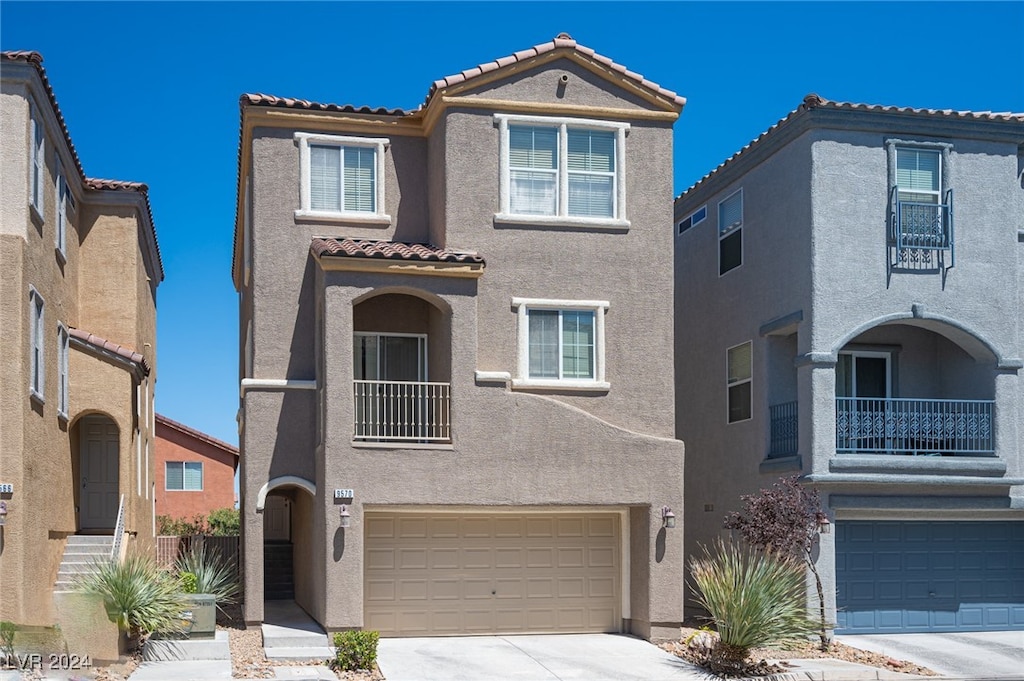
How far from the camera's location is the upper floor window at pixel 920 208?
2342cm

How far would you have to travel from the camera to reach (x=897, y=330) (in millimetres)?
25078

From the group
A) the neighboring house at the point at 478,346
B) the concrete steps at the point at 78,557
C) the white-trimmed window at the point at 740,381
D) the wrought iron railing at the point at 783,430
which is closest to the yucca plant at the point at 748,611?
the neighboring house at the point at 478,346

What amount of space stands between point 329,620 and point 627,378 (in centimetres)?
708

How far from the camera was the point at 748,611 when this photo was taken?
1902 cm

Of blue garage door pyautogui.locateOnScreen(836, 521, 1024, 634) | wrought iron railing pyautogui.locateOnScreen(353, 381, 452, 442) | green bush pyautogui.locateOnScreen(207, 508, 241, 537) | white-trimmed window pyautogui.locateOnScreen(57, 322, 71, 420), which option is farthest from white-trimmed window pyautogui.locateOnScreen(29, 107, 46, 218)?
green bush pyautogui.locateOnScreen(207, 508, 241, 537)

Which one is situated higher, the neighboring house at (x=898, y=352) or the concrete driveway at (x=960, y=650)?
the neighboring house at (x=898, y=352)

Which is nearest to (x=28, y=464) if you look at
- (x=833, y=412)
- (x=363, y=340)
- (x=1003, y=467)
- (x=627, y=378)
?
(x=363, y=340)

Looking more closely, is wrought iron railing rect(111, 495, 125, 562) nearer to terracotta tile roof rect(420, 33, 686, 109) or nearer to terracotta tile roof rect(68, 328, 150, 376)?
terracotta tile roof rect(68, 328, 150, 376)

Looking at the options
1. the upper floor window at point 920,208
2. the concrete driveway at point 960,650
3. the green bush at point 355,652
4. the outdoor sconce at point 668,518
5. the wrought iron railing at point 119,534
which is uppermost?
the upper floor window at point 920,208

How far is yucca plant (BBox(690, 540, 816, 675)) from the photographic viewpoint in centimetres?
1905

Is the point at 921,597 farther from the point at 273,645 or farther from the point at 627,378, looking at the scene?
the point at 273,645

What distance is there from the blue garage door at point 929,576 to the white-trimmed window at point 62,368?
48.9 feet

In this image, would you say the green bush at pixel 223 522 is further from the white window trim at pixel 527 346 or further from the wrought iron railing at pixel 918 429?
the wrought iron railing at pixel 918 429

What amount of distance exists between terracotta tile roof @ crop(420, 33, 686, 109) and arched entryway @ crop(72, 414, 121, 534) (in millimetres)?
10470
